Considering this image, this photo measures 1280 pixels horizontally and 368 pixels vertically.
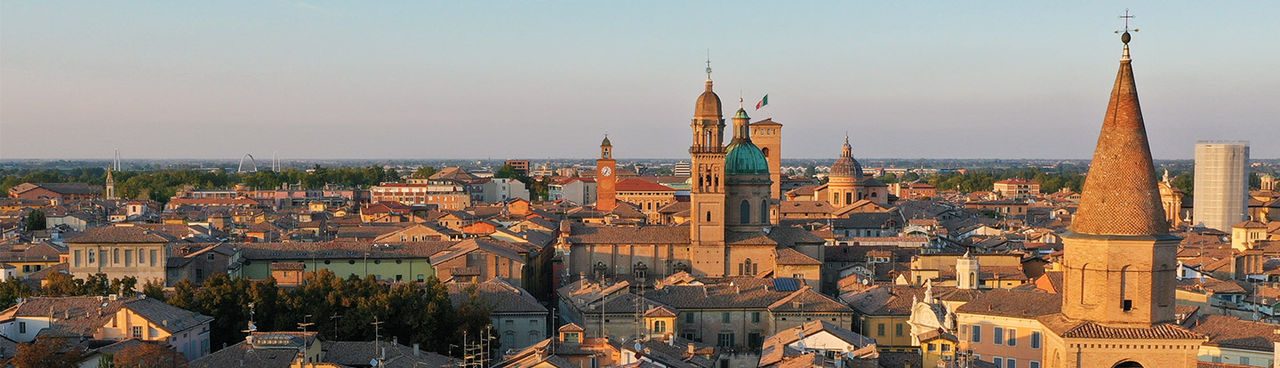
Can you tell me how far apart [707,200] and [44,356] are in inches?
1283

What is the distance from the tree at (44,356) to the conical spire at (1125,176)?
24376 millimetres

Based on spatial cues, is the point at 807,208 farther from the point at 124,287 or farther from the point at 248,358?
the point at 248,358

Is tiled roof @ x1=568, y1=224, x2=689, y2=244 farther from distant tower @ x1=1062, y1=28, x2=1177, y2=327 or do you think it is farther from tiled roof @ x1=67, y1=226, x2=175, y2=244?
distant tower @ x1=1062, y1=28, x2=1177, y2=327

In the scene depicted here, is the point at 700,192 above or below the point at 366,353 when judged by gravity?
above

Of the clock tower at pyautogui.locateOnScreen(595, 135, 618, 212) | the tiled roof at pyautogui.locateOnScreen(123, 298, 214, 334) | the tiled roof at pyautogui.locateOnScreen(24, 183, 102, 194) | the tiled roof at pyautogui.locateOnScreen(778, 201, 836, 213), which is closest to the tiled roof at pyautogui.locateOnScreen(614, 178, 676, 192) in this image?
the clock tower at pyautogui.locateOnScreen(595, 135, 618, 212)

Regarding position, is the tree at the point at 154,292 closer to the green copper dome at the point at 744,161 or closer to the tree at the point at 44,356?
the tree at the point at 44,356

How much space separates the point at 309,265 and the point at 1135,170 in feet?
144

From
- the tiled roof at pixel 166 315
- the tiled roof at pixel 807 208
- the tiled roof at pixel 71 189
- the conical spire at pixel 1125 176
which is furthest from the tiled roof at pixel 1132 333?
the tiled roof at pixel 71 189

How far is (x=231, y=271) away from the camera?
5500 centimetres

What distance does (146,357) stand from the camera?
3331 centimetres

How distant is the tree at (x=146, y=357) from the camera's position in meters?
32.8

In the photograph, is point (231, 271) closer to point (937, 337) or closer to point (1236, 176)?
point (937, 337)

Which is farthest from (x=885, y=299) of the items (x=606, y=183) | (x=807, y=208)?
(x=606, y=183)

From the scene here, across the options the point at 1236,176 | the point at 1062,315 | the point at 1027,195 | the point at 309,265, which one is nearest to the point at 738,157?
the point at 309,265
